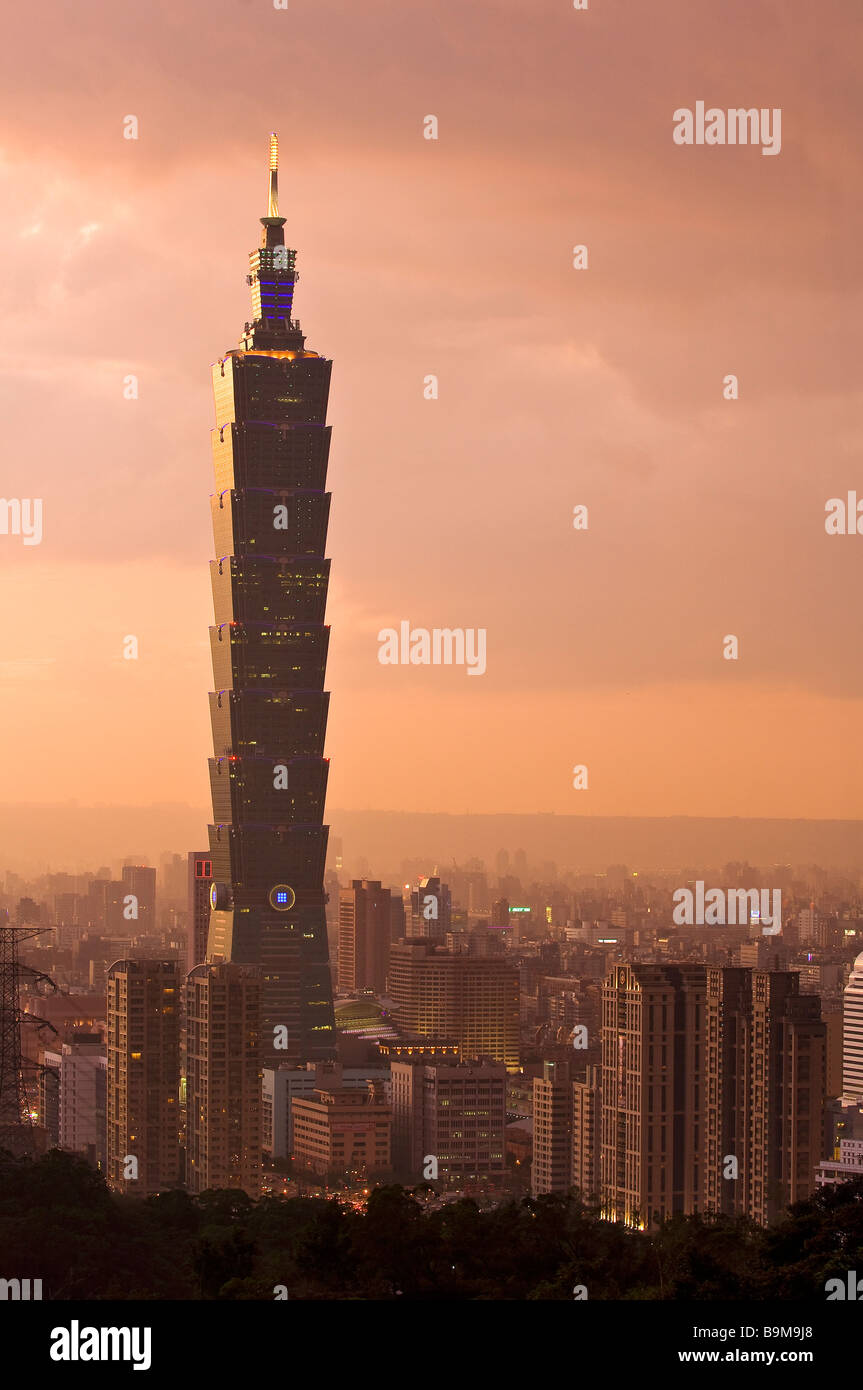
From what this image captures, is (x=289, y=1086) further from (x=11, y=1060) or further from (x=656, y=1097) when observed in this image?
(x=11, y=1060)

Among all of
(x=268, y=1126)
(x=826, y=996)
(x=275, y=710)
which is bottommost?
(x=268, y=1126)

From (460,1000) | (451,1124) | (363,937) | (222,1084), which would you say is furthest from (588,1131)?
(363,937)

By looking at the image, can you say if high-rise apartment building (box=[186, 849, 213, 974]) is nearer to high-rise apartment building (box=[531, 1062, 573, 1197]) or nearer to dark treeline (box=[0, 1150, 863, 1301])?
high-rise apartment building (box=[531, 1062, 573, 1197])

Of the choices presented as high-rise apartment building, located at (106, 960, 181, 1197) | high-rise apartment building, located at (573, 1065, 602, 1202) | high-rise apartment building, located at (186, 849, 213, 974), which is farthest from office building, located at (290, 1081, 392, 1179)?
high-rise apartment building, located at (186, 849, 213, 974)

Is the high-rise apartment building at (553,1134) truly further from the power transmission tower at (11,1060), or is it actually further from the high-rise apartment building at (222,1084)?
the power transmission tower at (11,1060)

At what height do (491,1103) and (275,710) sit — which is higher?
(275,710)
